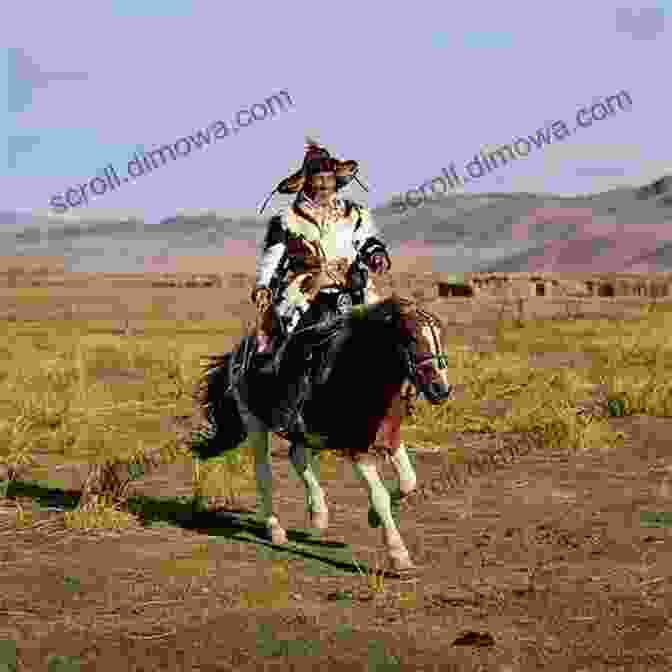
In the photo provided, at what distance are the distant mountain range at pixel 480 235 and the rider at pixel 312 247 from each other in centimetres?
9860

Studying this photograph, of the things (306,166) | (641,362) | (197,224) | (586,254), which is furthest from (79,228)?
(306,166)

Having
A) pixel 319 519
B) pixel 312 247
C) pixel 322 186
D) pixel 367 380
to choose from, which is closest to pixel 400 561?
pixel 367 380

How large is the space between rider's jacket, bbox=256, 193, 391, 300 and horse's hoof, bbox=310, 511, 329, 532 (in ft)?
4.64

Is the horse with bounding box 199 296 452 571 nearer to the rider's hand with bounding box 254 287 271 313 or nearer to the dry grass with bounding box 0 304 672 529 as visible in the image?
the rider's hand with bounding box 254 287 271 313

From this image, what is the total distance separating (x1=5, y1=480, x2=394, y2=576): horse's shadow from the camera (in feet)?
24.9

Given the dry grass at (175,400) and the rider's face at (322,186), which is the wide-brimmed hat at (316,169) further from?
the dry grass at (175,400)

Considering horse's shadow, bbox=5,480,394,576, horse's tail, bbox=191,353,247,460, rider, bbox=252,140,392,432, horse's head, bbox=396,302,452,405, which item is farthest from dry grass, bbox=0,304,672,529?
horse's head, bbox=396,302,452,405

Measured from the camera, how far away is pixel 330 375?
23.8 feet

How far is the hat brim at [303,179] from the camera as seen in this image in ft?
26.1

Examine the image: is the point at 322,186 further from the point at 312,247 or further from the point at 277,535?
the point at 277,535

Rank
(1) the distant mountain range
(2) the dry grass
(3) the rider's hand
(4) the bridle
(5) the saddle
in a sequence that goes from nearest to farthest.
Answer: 1. (4) the bridle
2. (5) the saddle
3. (3) the rider's hand
4. (2) the dry grass
5. (1) the distant mountain range

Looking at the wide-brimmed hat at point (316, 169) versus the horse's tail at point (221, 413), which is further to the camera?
the horse's tail at point (221, 413)

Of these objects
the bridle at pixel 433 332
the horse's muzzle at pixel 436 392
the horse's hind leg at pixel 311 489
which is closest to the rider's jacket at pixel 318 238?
the horse's hind leg at pixel 311 489

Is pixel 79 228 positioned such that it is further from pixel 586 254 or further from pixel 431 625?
pixel 431 625
